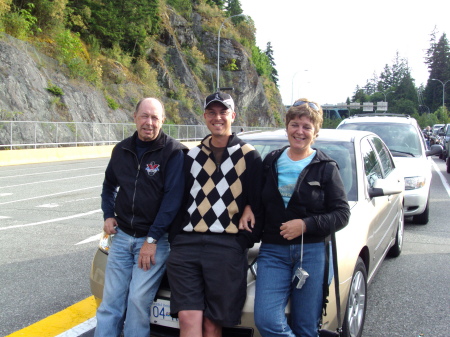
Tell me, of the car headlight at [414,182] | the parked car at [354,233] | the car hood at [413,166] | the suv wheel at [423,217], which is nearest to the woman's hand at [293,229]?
the parked car at [354,233]

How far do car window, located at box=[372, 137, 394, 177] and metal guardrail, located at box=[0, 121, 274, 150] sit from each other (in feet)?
56.7

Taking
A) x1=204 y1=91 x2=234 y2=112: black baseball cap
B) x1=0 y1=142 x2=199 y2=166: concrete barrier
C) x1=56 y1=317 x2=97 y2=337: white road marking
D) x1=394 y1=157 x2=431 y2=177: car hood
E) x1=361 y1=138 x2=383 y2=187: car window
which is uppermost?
x1=204 y1=91 x2=234 y2=112: black baseball cap

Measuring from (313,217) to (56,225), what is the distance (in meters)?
5.76

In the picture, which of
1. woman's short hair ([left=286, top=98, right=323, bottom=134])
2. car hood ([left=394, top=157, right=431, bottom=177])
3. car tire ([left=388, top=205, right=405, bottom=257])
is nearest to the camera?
woman's short hair ([left=286, top=98, right=323, bottom=134])

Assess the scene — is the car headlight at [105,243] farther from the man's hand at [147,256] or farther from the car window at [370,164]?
the car window at [370,164]

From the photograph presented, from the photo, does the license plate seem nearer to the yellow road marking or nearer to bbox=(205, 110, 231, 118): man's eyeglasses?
the yellow road marking

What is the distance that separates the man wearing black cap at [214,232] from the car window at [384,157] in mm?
2842

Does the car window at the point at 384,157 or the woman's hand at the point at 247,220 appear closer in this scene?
the woman's hand at the point at 247,220

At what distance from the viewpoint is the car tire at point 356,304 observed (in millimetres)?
3442

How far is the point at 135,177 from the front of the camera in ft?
10.9

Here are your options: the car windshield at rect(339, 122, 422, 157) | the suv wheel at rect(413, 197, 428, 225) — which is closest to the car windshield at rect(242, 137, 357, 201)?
the suv wheel at rect(413, 197, 428, 225)

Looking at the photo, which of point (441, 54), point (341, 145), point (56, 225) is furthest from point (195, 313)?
point (441, 54)

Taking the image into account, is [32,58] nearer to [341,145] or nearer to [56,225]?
[56,225]

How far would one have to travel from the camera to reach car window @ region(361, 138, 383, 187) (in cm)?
472
